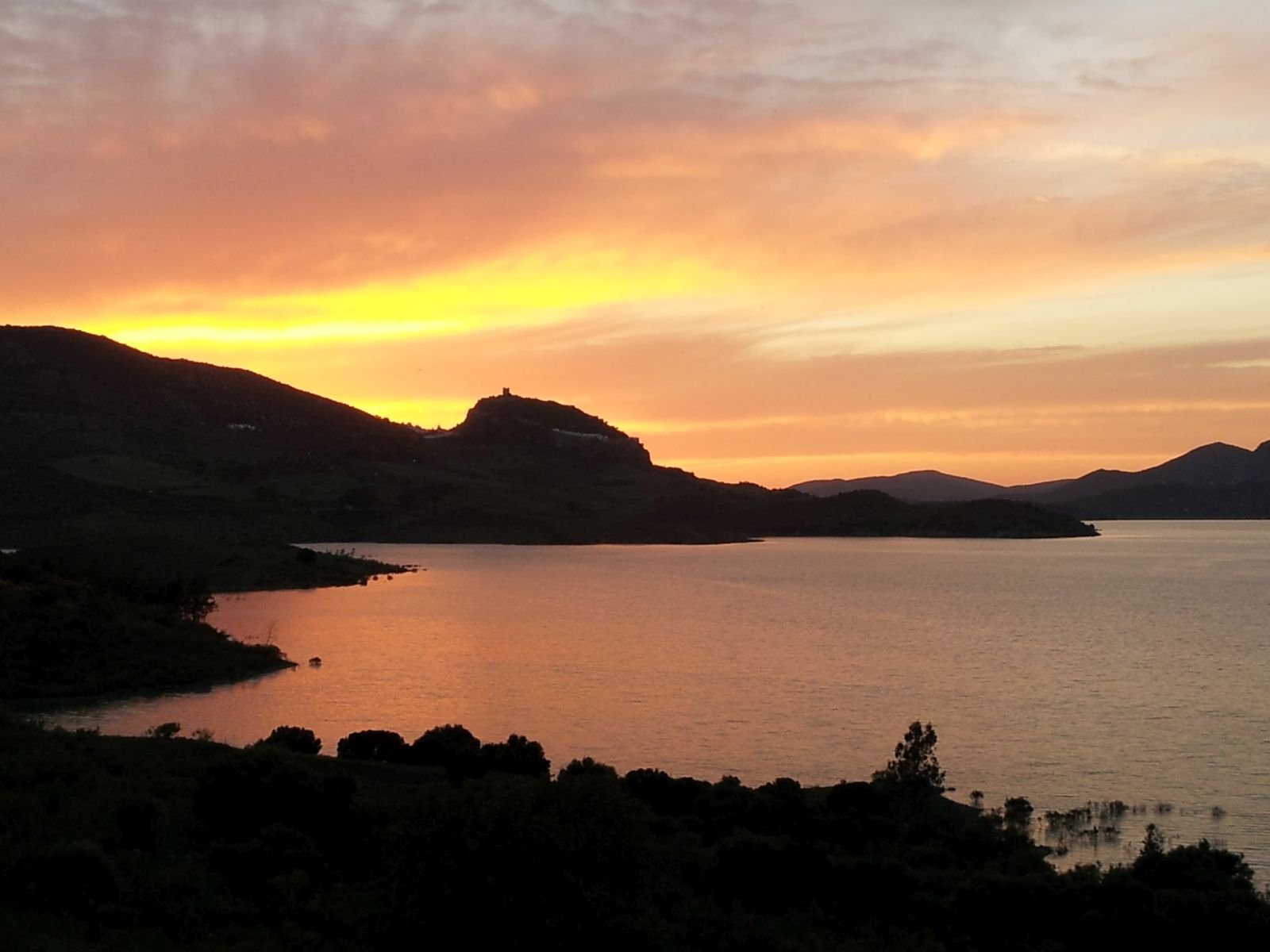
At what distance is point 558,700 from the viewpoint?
192 ft

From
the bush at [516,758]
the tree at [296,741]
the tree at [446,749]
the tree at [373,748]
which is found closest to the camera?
the bush at [516,758]

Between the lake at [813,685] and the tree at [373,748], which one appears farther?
the lake at [813,685]

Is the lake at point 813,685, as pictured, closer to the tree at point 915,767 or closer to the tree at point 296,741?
the tree at point 915,767

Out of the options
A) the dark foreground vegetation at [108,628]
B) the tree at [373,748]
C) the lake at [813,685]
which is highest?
the dark foreground vegetation at [108,628]

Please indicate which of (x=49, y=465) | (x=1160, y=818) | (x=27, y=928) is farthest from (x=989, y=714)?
(x=49, y=465)

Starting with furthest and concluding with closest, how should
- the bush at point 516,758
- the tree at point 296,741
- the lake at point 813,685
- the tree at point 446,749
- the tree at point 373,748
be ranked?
the lake at point 813,685
the tree at point 296,741
the tree at point 373,748
the tree at point 446,749
the bush at point 516,758

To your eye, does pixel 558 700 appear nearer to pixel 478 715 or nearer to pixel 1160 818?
pixel 478 715

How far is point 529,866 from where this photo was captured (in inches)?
751

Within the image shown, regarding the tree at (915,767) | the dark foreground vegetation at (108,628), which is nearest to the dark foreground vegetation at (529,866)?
the tree at (915,767)

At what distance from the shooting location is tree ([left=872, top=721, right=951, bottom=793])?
33.9 meters

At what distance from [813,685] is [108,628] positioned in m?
34.6

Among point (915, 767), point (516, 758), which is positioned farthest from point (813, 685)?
point (516, 758)

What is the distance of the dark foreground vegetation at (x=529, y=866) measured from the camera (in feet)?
62.9

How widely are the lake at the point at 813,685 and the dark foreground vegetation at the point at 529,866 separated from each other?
7.72m
